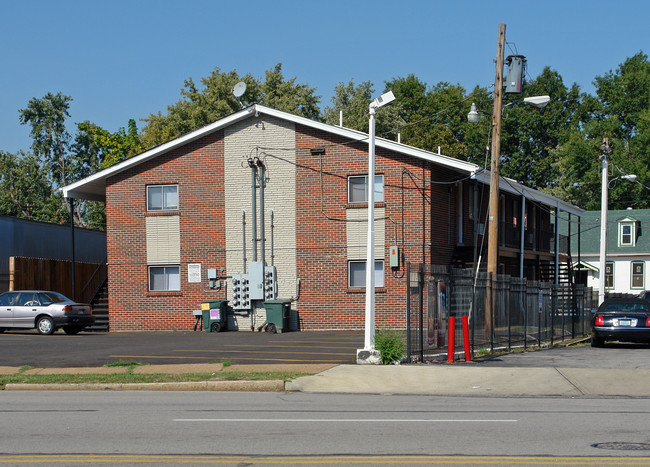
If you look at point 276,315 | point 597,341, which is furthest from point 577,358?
point 276,315

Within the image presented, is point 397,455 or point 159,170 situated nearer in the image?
point 397,455

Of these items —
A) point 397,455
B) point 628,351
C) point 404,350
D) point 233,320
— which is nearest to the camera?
point 397,455

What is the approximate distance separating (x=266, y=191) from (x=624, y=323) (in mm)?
13623

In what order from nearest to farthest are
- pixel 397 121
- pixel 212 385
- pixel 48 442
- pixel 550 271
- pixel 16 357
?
pixel 48 442, pixel 212 385, pixel 16 357, pixel 550 271, pixel 397 121

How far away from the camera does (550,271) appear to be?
4166 cm

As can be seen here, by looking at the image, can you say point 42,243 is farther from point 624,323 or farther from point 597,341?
point 624,323

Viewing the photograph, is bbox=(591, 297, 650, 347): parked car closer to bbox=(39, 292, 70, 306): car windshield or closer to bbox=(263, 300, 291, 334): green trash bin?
bbox=(263, 300, 291, 334): green trash bin

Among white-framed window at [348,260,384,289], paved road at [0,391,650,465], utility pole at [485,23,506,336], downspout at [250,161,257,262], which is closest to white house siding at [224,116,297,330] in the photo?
downspout at [250,161,257,262]

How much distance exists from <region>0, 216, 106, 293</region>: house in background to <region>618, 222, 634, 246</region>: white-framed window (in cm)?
3586

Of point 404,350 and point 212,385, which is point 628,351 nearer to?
point 404,350

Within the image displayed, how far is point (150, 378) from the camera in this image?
52.6ft

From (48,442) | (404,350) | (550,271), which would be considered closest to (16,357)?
(404,350)

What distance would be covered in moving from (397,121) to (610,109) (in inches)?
755

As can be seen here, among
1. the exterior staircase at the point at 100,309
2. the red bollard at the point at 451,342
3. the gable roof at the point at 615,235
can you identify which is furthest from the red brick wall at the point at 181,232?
the gable roof at the point at 615,235
